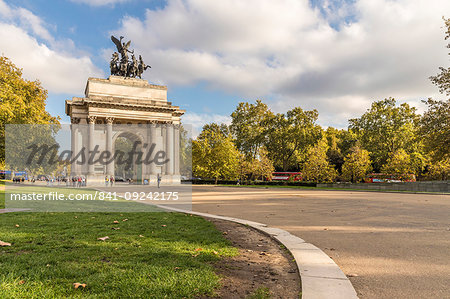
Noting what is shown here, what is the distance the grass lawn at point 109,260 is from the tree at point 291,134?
5567cm

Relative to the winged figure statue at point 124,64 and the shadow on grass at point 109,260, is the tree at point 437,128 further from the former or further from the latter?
the winged figure statue at point 124,64

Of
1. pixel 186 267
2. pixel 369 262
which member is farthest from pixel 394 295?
pixel 186 267

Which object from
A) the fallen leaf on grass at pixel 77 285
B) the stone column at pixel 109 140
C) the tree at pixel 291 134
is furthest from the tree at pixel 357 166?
the fallen leaf on grass at pixel 77 285

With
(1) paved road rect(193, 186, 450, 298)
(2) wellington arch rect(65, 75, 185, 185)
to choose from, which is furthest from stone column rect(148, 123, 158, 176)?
(1) paved road rect(193, 186, 450, 298)

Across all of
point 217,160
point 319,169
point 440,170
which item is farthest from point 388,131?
point 217,160

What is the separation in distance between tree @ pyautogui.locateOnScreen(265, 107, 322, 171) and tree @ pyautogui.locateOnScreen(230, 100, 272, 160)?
7.49 feet

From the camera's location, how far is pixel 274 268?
496cm

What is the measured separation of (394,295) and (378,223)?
6.65 meters

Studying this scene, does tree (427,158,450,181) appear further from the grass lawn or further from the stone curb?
the grass lawn

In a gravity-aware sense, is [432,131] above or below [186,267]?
above

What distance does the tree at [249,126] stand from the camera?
66.9 m

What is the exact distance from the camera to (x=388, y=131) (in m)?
52.0

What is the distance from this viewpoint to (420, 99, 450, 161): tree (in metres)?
27.5

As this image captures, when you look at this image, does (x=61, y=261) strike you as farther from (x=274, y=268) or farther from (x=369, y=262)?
(x=369, y=262)
